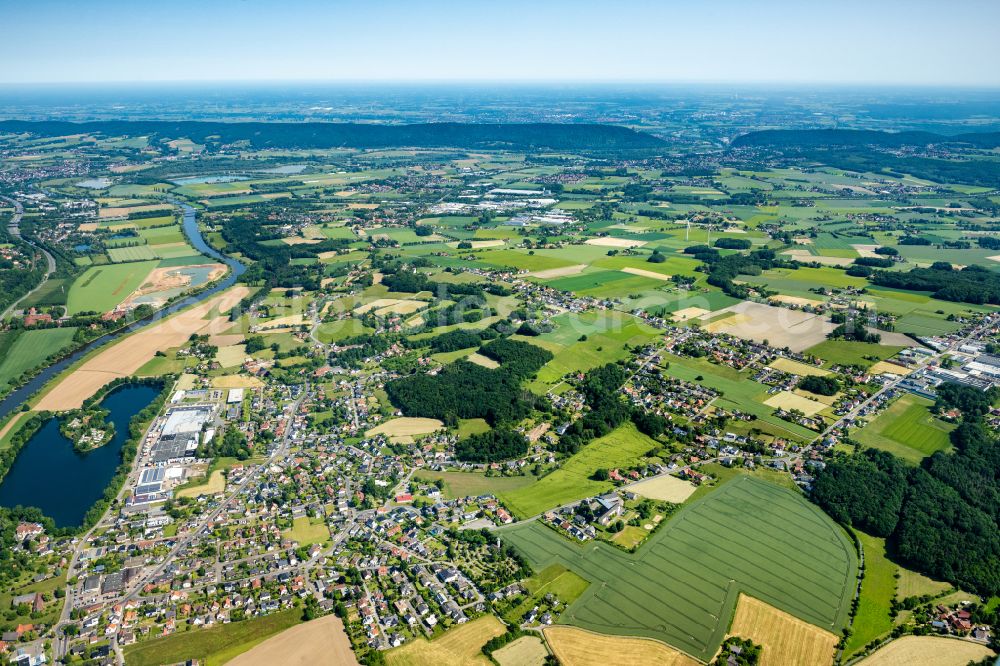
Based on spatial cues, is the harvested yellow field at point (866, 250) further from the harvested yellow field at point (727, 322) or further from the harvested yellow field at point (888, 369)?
the harvested yellow field at point (888, 369)

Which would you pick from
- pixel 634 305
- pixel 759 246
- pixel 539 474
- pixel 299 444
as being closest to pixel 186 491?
pixel 299 444

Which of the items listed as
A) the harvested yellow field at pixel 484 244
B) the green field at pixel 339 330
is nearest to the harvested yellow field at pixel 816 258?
the harvested yellow field at pixel 484 244

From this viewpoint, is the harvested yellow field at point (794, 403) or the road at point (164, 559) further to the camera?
the harvested yellow field at point (794, 403)

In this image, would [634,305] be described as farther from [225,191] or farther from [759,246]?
[225,191]

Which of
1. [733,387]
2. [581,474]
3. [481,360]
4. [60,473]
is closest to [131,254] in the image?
[60,473]

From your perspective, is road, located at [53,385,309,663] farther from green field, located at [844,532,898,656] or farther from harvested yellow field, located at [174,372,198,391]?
green field, located at [844,532,898,656]

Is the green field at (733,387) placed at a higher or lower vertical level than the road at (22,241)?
lower
